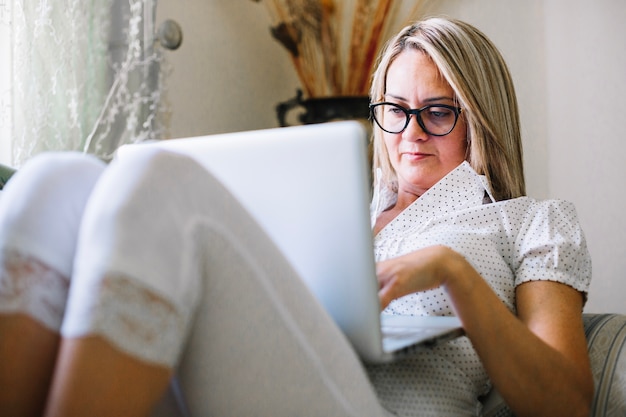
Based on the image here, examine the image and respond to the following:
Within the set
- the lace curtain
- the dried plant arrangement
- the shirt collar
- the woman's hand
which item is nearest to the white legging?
the woman's hand

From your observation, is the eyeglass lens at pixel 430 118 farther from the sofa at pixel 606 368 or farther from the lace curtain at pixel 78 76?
the lace curtain at pixel 78 76

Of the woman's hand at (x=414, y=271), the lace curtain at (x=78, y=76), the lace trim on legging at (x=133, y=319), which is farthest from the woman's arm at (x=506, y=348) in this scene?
the lace curtain at (x=78, y=76)

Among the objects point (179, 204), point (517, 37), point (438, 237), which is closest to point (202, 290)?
point (179, 204)

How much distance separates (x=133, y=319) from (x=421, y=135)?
768 millimetres

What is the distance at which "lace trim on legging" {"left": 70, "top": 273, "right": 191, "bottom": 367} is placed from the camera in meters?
0.67

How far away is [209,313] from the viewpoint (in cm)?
75

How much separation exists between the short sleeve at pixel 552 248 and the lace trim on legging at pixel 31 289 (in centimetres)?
66

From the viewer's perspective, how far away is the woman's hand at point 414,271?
2.94ft

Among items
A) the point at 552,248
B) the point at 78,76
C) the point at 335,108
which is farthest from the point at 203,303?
the point at 335,108

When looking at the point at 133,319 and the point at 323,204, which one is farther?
the point at 323,204

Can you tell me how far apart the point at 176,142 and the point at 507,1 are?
180cm

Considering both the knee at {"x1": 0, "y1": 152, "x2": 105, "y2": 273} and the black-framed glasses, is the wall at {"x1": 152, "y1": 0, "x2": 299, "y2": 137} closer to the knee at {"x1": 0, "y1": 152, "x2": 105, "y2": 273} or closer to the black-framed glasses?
the black-framed glasses

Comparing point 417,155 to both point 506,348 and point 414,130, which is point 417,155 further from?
point 506,348

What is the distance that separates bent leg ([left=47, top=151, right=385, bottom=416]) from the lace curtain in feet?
3.59
